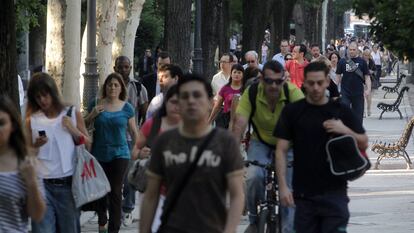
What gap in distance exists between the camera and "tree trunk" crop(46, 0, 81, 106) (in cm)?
2430

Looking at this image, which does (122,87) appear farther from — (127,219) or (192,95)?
(192,95)

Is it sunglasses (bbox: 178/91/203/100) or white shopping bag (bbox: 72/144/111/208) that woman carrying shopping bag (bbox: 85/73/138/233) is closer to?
white shopping bag (bbox: 72/144/111/208)

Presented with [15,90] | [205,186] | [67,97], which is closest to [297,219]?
[205,186]

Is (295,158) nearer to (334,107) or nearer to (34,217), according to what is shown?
(334,107)

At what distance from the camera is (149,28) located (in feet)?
190

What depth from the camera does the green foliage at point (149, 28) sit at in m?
57.4

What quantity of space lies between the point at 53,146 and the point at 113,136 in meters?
2.47

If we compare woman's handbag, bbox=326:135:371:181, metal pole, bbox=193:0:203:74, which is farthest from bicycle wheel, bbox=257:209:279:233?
metal pole, bbox=193:0:203:74

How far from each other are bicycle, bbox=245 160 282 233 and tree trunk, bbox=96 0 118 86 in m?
16.3

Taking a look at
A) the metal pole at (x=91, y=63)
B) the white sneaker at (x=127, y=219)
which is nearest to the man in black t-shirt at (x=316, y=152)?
the white sneaker at (x=127, y=219)

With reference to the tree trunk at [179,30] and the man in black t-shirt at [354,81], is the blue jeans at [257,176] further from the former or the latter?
the man in black t-shirt at [354,81]

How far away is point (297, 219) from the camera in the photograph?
9.22m

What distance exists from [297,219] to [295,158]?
0.46 meters

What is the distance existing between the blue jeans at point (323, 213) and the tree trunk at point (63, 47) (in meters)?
15.2
